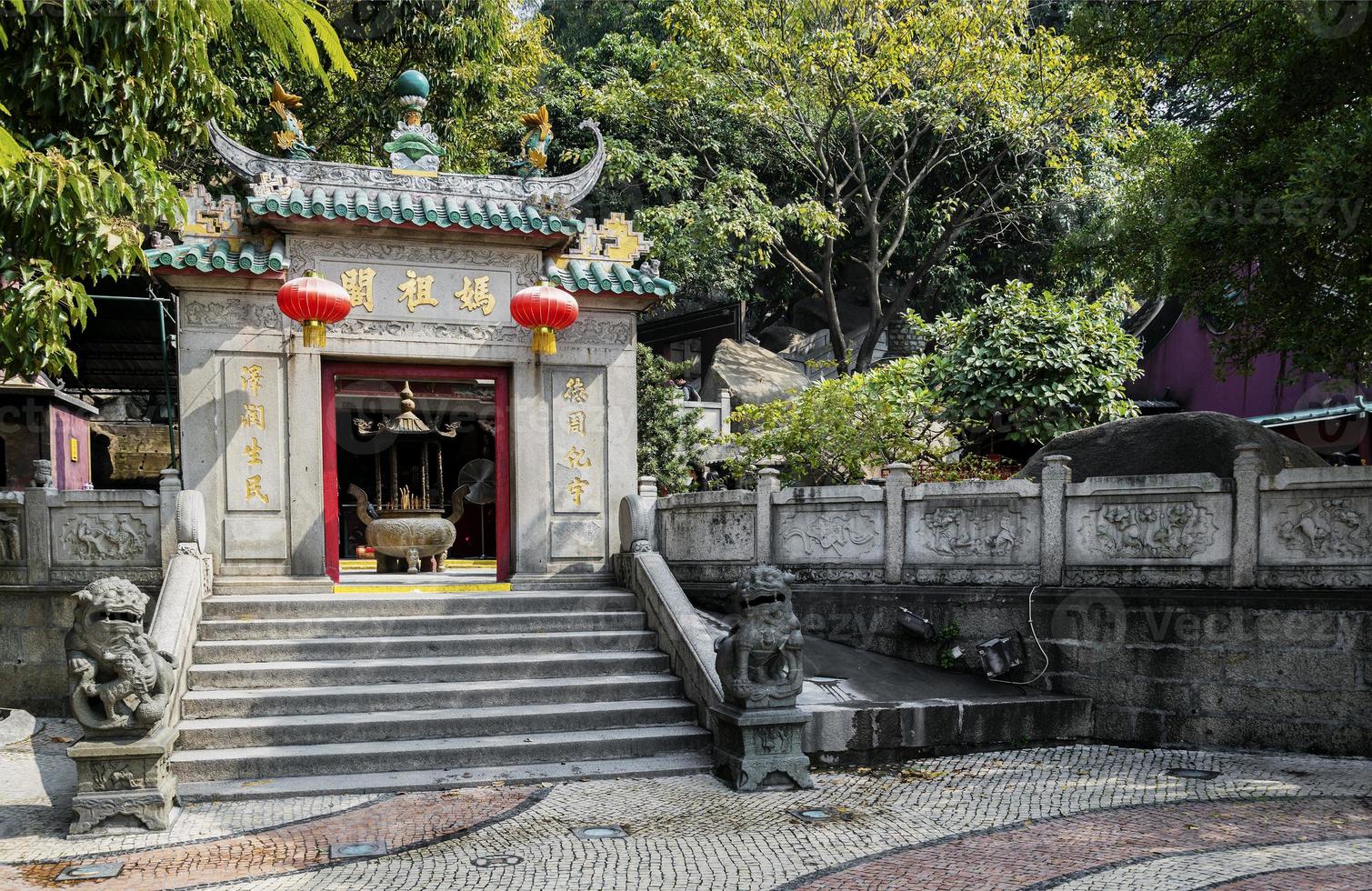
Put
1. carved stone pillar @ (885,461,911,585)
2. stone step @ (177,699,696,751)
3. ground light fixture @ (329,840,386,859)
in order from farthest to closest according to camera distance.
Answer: carved stone pillar @ (885,461,911,585) → stone step @ (177,699,696,751) → ground light fixture @ (329,840,386,859)

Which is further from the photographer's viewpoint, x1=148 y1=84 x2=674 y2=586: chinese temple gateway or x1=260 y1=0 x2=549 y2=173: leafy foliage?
x1=260 y1=0 x2=549 y2=173: leafy foliage

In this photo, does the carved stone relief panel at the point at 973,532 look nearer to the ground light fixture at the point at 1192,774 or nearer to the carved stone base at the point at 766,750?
the ground light fixture at the point at 1192,774

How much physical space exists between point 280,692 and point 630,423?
433cm

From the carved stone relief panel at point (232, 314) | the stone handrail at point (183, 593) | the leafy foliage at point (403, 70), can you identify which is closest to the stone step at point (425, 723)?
the stone handrail at point (183, 593)

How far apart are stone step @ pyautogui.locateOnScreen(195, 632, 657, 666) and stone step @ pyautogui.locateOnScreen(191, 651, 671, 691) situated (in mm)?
70

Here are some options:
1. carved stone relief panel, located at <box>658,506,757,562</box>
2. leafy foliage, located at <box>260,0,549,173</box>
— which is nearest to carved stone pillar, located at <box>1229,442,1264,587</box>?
carved stone relief panel, located at <box>658,506,757,562</box>

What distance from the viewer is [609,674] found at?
837 centimetres

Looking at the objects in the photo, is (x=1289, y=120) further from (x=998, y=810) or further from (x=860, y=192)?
(x=860, y=192)

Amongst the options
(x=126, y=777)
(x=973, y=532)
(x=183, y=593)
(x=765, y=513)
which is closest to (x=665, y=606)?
(x=765, y=513)

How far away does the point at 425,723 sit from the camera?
7.41m

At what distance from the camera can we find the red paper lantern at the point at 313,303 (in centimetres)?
874

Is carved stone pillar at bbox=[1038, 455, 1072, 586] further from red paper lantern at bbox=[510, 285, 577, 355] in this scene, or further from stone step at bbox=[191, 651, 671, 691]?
red paper lantern at bbox=[510, 285, 577, 355]

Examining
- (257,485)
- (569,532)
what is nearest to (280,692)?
(257,485)

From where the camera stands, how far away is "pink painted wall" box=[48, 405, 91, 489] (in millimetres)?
15297
